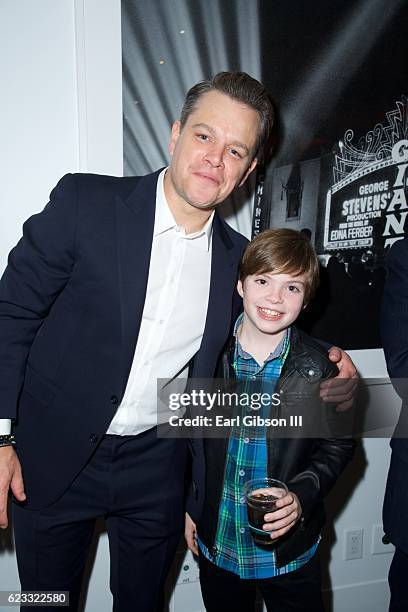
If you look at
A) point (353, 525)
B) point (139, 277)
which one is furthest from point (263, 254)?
point (353, 525)

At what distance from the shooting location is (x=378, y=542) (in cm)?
237

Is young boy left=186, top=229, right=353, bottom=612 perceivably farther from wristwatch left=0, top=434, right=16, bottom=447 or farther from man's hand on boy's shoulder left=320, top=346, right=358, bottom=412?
wristwatch left=0, top=434, right=16, bottom=447

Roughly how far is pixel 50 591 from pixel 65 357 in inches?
27.1

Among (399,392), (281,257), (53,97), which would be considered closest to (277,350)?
(281,257)

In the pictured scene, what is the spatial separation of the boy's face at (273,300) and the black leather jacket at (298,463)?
0.34ft

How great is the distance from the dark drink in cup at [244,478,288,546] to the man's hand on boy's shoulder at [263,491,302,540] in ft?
0.03

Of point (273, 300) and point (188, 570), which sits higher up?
point (273, 300)

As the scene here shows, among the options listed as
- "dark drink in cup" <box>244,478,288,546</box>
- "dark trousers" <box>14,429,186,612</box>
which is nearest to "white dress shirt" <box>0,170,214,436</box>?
"dark trousers" <box>14,429,186,612</box>

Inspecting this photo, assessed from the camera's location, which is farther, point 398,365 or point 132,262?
point 398,365

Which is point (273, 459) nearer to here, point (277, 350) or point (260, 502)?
point (260, 502)

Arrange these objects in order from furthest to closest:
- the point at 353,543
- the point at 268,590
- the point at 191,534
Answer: the point at 353,543, the point at 191,534, the point at 268,590

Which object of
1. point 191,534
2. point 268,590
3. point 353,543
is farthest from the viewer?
point 353,543

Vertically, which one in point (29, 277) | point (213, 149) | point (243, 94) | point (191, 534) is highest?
point (243, 94)

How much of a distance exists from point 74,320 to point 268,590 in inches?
38.3
